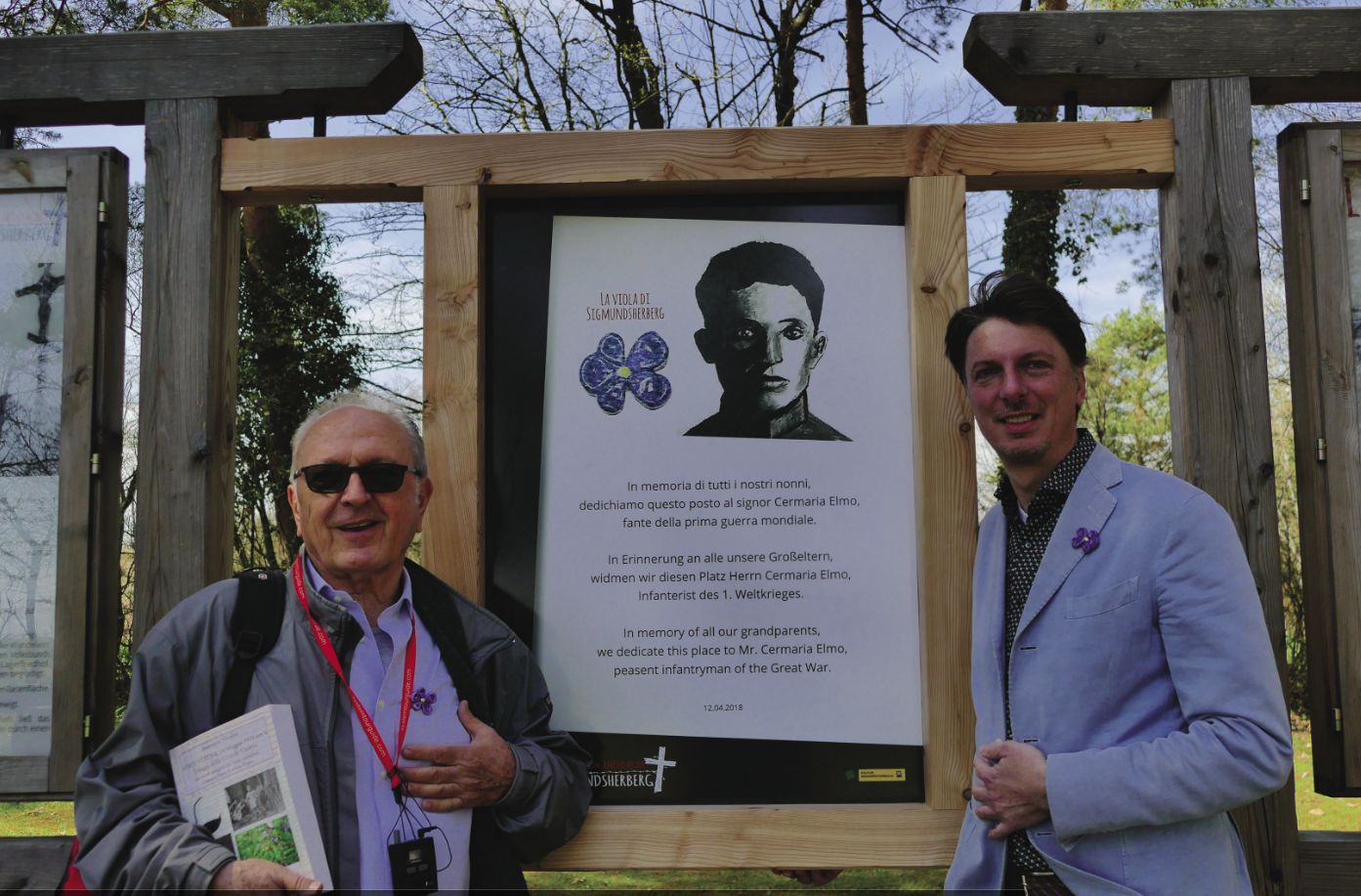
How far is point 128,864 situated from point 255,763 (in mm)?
274

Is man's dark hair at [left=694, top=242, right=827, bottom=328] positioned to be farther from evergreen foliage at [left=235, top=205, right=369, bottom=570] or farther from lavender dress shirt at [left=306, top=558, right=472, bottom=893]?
evergreen foliage at [left=235, top=205, right=369, bottom=570]

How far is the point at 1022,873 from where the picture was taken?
1.89 m

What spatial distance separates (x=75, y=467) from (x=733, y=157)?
2.03 m

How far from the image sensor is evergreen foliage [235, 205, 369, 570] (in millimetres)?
8078

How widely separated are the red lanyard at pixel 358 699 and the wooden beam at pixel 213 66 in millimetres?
1400

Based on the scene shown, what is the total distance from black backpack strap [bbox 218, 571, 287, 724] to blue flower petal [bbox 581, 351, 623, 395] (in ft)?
3.09

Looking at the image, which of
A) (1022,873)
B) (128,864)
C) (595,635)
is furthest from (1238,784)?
(128,864)

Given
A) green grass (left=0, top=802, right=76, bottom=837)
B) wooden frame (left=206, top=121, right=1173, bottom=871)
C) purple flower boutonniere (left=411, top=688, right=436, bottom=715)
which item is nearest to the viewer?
purple flower boutonniere (left=411, top=688, right=436, bottom=715)

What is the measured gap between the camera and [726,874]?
5566 millimetres

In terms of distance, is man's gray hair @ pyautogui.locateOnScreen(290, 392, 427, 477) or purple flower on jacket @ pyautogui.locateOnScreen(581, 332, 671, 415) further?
purple flower on jacket @ pyautogui.locateOnScreen(581, 332, 671, 415)

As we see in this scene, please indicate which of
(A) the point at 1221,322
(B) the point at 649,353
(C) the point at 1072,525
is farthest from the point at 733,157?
(A) the point at 1221,322

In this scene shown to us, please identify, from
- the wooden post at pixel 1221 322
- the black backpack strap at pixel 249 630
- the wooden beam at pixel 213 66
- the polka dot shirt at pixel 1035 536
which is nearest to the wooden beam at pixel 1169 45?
the wooden post at pixel 1221 322

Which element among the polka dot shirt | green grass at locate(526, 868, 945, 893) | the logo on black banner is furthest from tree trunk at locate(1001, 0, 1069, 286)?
the logo on black banner

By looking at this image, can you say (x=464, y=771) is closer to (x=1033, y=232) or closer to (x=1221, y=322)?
(x=1221, y=322)
